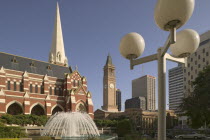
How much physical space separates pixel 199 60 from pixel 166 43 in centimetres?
6897

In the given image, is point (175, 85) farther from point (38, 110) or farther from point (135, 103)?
point (38, 110)

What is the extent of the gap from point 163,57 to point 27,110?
39.6 m

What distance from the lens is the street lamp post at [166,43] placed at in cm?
319

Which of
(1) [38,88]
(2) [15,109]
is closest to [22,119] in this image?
(2) [15,109]

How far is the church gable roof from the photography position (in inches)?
1683

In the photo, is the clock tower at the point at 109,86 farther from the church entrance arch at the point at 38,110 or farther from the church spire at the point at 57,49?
the church entrance arch at the point at 38,110

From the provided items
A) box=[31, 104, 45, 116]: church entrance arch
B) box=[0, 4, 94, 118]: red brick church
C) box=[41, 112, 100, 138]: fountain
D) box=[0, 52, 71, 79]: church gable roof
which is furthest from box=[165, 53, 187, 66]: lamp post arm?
box=[0, 52, 71, 79]: church gable roof

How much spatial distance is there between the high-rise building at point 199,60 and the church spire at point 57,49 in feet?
126

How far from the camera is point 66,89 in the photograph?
155 ft

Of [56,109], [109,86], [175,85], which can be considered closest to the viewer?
[56,109]

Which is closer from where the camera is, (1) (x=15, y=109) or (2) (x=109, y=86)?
(1) (x=15, y=109)

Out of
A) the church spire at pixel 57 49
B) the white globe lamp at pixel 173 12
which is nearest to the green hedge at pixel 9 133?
the white globe lamp at pixel 173 12

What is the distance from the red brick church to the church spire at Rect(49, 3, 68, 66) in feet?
29.0

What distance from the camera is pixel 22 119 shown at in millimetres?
35094
